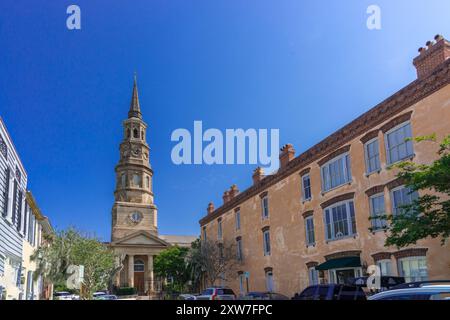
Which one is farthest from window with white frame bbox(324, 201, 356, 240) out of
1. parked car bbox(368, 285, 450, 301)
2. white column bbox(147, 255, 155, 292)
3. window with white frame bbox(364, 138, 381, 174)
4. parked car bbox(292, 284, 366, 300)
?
white column bbox(147, 255, 155, 292)

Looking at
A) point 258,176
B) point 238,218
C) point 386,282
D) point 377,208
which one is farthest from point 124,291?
point 386,282

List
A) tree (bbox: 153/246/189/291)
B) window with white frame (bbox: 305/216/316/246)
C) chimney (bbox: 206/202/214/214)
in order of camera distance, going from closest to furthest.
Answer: window with white frame (bbox: 305/216/316/246)
chimney (bbox: 206/202/214/214)
tree (bbox: 153/246/189/291)

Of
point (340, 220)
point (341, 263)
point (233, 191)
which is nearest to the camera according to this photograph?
point (341, 263)

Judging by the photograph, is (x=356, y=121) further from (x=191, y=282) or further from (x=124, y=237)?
(x=124, y=237)

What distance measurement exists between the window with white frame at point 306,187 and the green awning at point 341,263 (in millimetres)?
3344

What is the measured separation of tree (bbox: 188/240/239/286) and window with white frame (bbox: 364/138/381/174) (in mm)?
14112

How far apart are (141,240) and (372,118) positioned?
37120 mm

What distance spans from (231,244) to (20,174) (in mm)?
19222

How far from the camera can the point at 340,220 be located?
19.4 meters

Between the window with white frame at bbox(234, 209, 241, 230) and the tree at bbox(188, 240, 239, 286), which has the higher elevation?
the window with white frame at bbox(234, 209, 241, 230)

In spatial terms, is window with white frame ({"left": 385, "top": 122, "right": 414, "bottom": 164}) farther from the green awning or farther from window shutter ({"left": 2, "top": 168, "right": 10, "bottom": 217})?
window shutter ({"left": 2, "top": 168, "right": 10, "bottom": 217})

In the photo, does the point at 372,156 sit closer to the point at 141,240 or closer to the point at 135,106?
the point at 135,106

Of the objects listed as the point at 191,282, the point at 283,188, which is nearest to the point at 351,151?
the point at 283,188

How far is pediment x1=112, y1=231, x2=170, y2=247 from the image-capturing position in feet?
159
